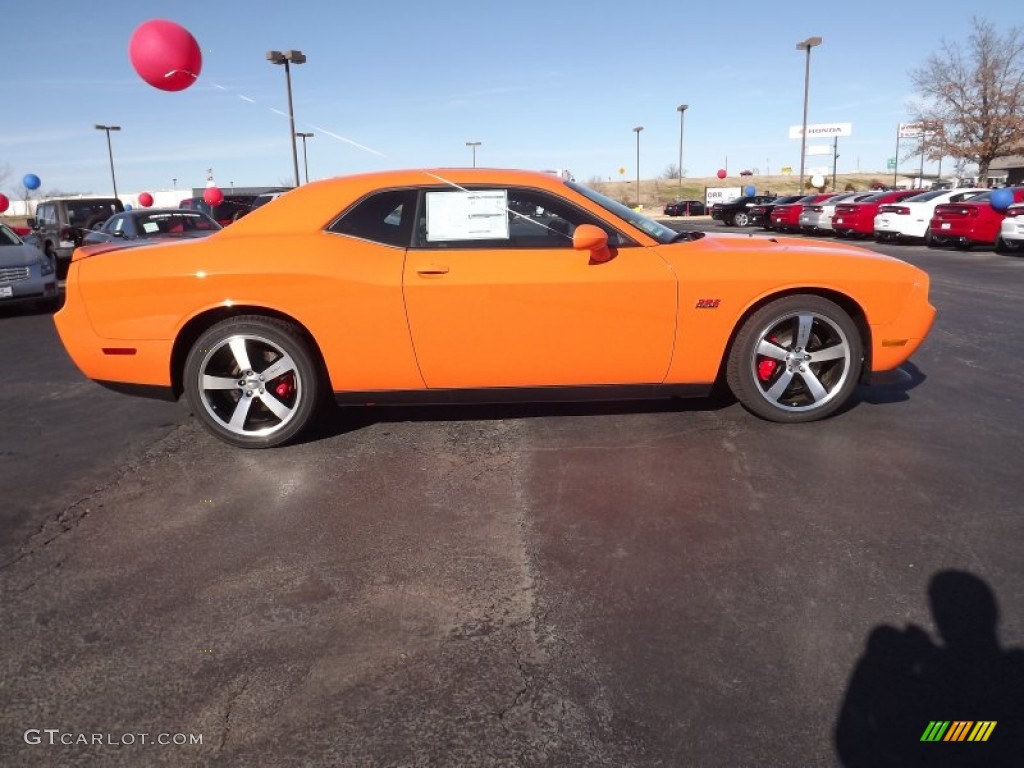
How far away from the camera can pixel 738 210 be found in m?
34.1

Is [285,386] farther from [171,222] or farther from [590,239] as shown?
[171,222]

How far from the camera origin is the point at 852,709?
199 centimetres

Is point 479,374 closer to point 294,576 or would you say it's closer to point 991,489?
point 294,576

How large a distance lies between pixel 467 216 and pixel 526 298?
609mm

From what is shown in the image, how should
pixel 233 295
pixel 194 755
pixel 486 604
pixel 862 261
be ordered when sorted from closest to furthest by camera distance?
1. pixel 194 755
2. pixel 486 604
3. pixel 233 295
4. pixel 862 261

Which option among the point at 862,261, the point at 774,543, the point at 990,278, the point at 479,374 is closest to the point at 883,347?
the point at 862,261

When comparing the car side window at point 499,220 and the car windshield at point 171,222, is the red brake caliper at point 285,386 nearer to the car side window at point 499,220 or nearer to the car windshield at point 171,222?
the car side window at point 499,220

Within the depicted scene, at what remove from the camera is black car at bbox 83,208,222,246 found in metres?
9.68

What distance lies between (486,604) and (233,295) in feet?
7.74

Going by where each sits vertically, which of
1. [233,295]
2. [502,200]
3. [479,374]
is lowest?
[479,374]

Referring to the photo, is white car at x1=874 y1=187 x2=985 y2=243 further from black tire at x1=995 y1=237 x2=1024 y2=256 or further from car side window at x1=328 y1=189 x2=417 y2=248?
car side window at x1=328 y1=189 x2=417 y2=248

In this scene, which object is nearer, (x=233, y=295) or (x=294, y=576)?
(x=294, y=576)

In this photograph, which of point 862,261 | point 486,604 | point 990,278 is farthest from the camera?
point 990,278

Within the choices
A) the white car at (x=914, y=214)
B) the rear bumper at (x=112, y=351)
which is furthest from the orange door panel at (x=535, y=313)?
the white car at (x=914, y=214)
